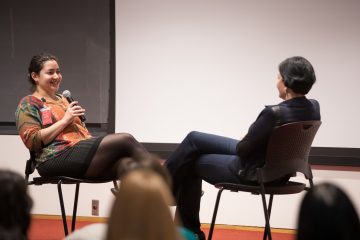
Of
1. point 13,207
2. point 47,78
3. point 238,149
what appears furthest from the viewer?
point 47,78

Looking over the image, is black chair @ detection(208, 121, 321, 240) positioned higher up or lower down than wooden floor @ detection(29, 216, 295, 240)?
higher up

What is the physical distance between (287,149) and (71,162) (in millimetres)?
1201

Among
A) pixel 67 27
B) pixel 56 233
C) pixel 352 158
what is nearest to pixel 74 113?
pixel 56 233

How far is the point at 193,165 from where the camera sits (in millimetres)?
3039

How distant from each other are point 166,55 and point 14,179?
3093mm

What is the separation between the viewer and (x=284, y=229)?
4035 mm

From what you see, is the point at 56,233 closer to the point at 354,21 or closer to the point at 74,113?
the point at 74,113

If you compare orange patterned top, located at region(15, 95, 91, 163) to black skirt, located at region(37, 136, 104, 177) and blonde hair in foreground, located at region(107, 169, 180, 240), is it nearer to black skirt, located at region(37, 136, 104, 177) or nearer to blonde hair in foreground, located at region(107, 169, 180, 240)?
black skirt, located at region(37, 136, 104, 177)

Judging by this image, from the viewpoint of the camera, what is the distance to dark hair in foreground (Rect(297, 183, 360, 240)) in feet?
3.12

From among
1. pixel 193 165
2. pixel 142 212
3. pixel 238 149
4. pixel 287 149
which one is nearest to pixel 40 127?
pixel 193 165

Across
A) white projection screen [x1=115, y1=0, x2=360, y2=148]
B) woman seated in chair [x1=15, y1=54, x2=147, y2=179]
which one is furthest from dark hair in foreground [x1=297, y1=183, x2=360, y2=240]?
white projection screen [x1=115, y1=0, x2=360, y2=148]

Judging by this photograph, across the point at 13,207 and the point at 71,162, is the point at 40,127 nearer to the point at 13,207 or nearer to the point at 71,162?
the point at 71,162

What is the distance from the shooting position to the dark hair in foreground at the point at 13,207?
3.69 ft

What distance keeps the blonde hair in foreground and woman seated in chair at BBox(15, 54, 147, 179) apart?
2.03m
